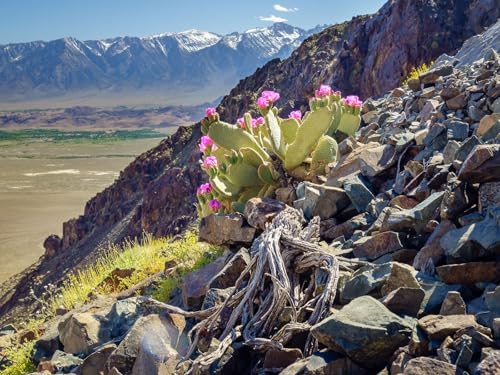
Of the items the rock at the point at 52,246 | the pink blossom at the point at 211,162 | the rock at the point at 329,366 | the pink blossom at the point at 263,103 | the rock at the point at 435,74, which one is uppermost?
the rock at the point at 435,74

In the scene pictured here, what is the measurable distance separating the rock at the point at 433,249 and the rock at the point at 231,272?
1300 mm

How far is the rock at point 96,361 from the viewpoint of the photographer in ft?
11.8

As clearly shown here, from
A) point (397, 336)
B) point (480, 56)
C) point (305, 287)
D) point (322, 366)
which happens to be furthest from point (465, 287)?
point (480, 56)

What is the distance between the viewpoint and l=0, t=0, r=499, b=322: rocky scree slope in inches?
878

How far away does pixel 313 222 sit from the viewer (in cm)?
392

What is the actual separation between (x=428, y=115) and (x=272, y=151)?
1.67 metres

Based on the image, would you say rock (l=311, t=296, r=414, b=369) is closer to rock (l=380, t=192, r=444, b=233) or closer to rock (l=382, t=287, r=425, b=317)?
rock (l=382, t=287, r=425, b=317)

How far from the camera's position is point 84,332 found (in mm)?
4027

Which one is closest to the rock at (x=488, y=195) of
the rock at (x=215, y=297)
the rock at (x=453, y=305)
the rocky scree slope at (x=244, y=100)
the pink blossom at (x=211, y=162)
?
the rock at (x=453, y=305)

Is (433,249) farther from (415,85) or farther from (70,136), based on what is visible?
(70,136)

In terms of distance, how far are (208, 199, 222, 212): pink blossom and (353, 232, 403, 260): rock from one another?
101 inches

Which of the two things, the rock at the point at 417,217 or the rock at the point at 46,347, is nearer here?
the rock at the point at 417,217

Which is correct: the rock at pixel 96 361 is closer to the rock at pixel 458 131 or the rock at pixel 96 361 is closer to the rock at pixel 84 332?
the rock at pixel 84 332

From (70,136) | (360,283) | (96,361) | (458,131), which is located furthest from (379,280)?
(70,136)
